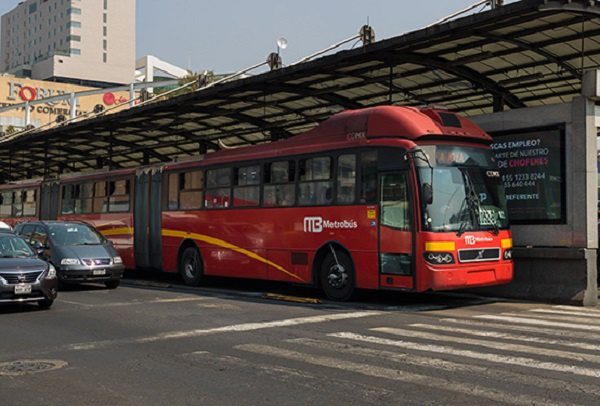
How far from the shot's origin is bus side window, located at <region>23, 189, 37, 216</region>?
1051 inches

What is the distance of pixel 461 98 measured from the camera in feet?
65.9

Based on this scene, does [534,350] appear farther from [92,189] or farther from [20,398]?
[92,189]

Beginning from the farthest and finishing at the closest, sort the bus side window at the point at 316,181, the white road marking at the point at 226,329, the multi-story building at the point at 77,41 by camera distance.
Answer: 1. the multi-story building at the point at 77,41
2. the bus side window at the point at 316,181
3. the white road marking at the point at 226,329

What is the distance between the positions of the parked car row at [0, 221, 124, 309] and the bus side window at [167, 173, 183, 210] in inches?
81.1

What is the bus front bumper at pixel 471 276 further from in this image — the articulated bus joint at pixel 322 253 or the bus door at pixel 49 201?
the bus door at pixel 49 201

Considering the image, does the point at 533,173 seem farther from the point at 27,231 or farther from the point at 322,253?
the point at 27,231

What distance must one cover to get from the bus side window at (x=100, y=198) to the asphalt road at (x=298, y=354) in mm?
8761

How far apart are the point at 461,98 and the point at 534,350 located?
42.1ft

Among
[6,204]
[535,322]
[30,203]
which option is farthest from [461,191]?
[6,204]

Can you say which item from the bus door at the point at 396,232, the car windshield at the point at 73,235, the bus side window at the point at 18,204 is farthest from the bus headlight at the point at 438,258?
the bus side window at the point at 18,204

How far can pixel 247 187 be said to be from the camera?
15930mm

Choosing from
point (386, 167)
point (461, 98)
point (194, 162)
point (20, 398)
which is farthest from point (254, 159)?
point (20, 398)

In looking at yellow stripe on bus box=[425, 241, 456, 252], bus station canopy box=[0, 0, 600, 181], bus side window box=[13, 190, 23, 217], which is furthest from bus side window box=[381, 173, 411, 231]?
Result: bus side window box=[13, 190, 23, 217]

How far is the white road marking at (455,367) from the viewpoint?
21.1 feet
